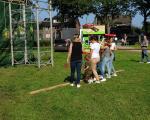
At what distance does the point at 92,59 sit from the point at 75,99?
3841mm

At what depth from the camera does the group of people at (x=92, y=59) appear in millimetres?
16844

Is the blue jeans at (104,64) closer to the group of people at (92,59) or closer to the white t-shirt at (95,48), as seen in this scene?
the group of people at (92,59)

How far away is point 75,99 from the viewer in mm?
14008

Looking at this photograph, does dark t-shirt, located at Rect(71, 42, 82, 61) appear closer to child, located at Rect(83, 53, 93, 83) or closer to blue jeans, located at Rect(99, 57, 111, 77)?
child, located at Rect(83, 53, 93, 83)

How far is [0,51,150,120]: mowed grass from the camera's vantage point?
38.6 feet

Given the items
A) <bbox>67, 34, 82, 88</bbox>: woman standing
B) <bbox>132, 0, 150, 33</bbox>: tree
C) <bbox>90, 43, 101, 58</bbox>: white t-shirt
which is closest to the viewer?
<bbox>67, 34, 82, 88</bbox>: woman standing

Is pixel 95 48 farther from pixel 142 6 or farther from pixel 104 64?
pixel 142 6

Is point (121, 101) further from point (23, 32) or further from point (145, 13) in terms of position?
point (145, 13)

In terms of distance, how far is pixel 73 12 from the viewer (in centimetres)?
7425

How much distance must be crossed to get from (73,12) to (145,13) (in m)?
12.4

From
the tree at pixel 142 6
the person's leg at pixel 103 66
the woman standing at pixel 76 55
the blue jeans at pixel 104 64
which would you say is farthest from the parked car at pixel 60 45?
the tree at pixel 142 6

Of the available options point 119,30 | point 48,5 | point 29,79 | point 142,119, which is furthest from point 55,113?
point 119,30

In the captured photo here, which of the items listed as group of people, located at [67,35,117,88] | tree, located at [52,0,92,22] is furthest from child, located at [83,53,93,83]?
tree, located at [52,0,92,22]

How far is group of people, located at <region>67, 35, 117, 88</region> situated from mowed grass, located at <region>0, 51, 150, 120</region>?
0.43 m
